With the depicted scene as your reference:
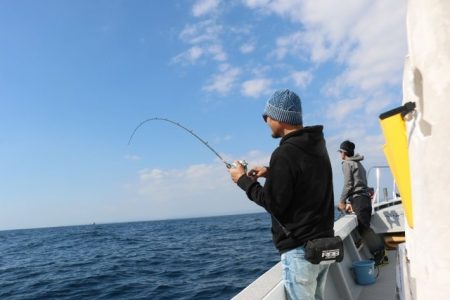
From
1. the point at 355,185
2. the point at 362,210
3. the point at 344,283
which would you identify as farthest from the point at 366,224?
the point at 344,283

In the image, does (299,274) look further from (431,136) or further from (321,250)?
(431,136)

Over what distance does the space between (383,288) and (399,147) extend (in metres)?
4.18

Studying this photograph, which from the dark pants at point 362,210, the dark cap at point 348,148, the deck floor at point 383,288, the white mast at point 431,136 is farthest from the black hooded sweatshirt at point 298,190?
the dark pants at point 362,210

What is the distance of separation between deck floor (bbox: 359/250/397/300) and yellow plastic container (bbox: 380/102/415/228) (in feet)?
11.2

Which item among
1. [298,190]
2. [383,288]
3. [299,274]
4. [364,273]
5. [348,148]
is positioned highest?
[348,148]

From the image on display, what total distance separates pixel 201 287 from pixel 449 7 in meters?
9.47

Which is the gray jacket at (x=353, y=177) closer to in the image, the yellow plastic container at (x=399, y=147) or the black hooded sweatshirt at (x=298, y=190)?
the black hooded sweatshirt at (x=298, y=190)

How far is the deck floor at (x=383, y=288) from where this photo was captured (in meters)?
4.57

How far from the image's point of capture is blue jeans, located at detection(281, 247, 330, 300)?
89.0 inches

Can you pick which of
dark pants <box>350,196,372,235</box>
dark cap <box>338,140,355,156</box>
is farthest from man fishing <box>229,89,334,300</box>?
dark pants <box>350,196,372,235</box>

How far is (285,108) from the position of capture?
2350mm

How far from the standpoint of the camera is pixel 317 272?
2.36 m

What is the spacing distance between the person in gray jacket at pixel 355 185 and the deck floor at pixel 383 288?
853 mm

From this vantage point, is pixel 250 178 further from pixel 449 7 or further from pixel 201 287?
pixel 201 287
